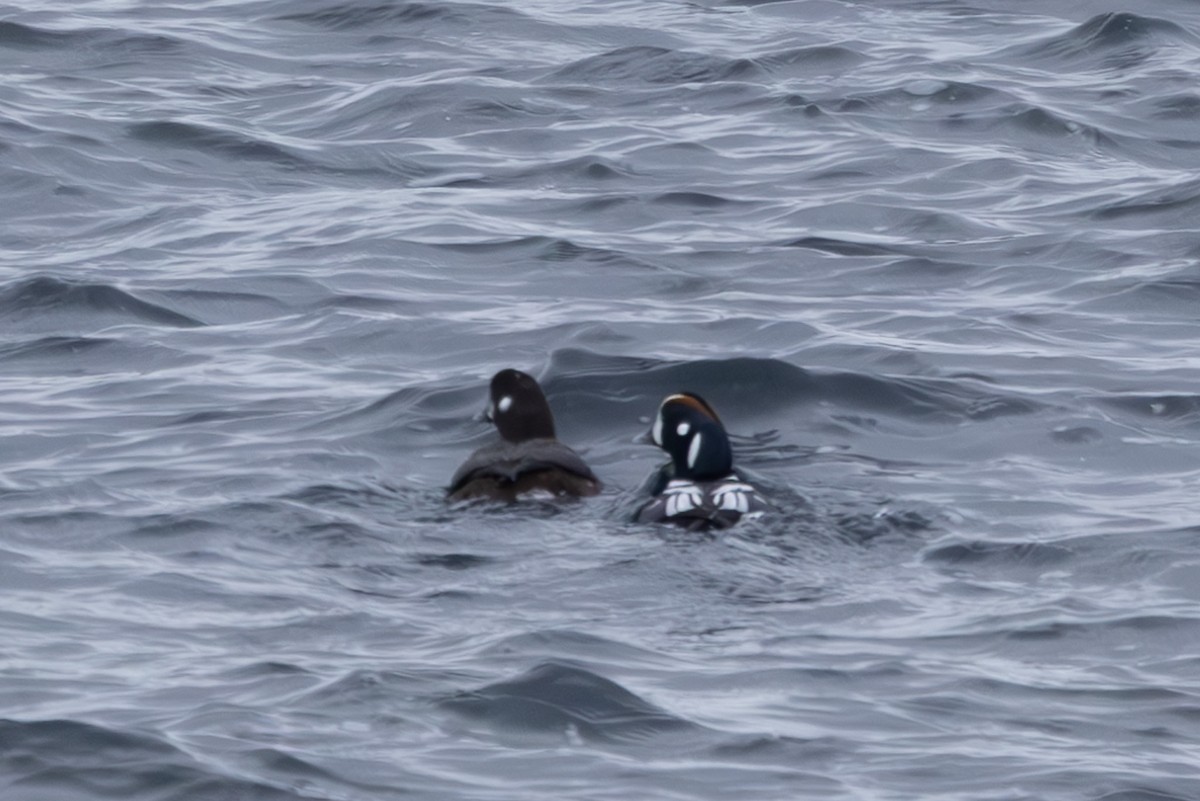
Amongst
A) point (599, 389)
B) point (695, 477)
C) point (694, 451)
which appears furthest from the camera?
point (599, 389)

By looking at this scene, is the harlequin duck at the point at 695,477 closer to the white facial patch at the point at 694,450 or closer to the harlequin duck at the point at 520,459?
the white facial patch at the point at 694,450

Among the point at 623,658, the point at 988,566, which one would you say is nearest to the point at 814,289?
the point at 988,566

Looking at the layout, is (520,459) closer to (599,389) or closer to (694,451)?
(694,451)

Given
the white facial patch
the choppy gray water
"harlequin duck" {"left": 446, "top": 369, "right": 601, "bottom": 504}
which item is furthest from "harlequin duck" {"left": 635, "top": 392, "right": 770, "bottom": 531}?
"harlequin duck" {"left": 446, "top": 369, "right": 601, "bottom": 504}

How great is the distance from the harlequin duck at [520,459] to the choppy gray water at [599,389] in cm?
15

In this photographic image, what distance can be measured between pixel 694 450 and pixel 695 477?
0.17 meters

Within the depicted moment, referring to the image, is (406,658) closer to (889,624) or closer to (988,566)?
(889,624)

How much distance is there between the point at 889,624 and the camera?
24.1ft

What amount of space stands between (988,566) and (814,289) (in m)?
4.33

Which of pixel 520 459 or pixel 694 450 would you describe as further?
pixel 694 450

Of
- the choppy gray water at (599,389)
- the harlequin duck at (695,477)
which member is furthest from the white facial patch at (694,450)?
the choppy gray water at (599,389)

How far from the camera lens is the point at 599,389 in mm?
10672

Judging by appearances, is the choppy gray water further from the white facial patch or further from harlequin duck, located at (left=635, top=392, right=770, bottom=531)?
the white facial patch

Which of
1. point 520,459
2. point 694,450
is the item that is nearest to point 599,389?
point 694,450
